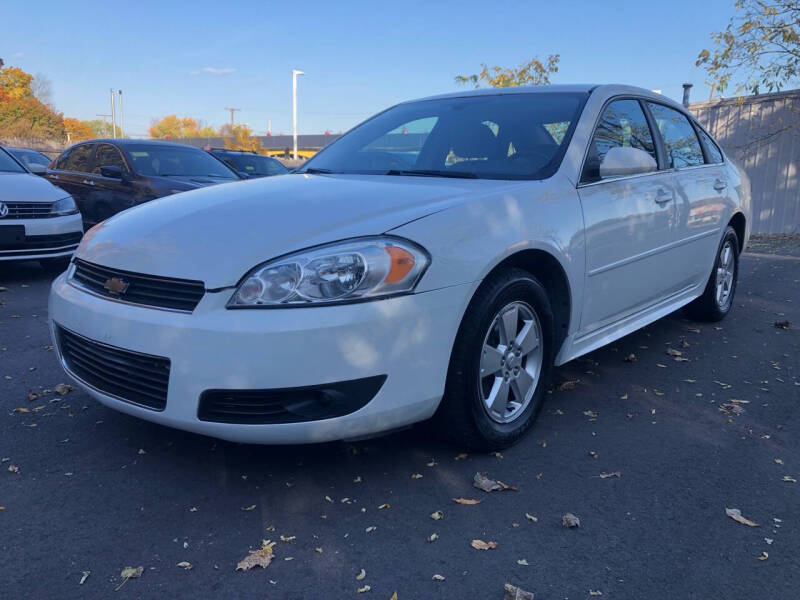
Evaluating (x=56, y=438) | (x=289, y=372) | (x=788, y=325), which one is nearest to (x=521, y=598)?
(x=289, y=372)

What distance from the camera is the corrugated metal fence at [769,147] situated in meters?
12.4

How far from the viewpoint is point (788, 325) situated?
17.6 ft

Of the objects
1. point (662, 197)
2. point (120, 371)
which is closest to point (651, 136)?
point (662, 197)

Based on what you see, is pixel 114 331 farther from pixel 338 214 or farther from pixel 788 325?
pixel 788 325

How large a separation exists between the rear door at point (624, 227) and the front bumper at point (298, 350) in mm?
1103

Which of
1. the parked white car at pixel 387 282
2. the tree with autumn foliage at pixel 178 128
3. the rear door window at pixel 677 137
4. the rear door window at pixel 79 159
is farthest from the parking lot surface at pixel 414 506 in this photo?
the tree with autumn foliage at pixel 178 128

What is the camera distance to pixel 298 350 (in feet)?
7.45

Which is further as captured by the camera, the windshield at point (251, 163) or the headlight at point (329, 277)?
the windshield at point (251, 163)

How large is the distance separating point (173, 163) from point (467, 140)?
225 inches

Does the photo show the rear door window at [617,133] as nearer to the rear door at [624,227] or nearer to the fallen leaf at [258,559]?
the rear door at [624,227]

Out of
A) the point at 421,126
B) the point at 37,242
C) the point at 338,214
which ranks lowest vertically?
the point at 37,242

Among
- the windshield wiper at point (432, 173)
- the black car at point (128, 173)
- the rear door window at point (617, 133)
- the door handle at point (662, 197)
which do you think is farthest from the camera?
the black car at point (128, 173)

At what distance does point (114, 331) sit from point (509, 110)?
2.41 meters

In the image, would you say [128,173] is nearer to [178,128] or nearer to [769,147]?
[769,147]
